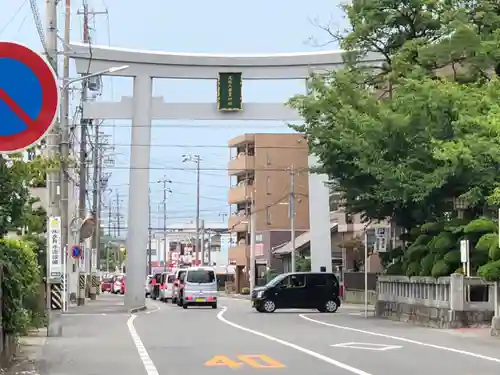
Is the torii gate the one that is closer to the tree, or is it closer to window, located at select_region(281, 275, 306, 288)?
the tree

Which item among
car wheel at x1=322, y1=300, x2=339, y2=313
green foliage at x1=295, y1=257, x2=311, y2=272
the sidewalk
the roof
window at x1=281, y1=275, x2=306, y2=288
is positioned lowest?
car wheel at x1=322, y1=300, x2=339, y2=313

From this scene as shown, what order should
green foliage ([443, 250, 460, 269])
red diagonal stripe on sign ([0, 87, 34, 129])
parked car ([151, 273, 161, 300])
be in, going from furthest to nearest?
parked car ([151, 273, 161, 300]), green foliage ([443, 250, 460, 269]), red diagonal stripe on sign ([0, 87, 34, 129])

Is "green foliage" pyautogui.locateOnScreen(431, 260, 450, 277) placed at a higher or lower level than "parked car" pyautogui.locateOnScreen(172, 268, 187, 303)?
higher

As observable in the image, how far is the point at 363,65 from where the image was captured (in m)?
35.2

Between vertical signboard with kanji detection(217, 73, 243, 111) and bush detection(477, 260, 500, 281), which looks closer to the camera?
bush detection(477, 260, 500, 281)

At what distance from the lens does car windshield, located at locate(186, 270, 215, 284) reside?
43031mm

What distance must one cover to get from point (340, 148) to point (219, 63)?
10.8m

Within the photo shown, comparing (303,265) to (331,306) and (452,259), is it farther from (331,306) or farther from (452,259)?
(452,259)

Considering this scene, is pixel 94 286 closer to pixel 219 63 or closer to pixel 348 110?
pixel 219 63

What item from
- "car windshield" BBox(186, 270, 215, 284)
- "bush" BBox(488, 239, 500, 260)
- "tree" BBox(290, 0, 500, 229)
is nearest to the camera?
"bush" BBox(488, 239, 500, 260)

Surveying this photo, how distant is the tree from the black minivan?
4493 mm

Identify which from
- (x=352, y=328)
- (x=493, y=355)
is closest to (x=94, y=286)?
(x=352, y=328)

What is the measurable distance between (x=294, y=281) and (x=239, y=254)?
42.4 meters

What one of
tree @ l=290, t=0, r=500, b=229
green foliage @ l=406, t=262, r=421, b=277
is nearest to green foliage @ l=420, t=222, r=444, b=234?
tree @ l=290, t=0, r=500, b=229
